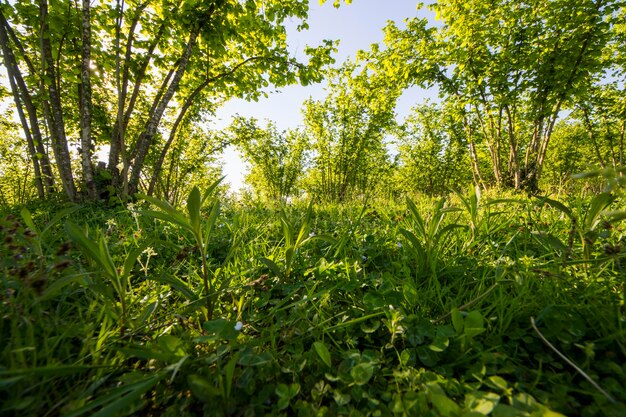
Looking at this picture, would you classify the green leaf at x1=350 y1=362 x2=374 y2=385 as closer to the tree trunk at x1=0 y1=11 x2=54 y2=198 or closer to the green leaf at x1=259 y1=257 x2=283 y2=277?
the green leaf at x1=259 y1=257 x2=283 y2=277

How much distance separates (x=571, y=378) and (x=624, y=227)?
7.19ft

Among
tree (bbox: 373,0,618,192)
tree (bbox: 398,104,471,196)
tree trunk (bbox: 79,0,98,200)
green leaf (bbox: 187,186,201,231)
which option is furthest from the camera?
tree (bbox: 398,104,471,196)

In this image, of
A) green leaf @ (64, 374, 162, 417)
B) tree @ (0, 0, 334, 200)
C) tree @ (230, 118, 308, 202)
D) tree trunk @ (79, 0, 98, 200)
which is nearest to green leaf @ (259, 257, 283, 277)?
green leaf @ (64, 374, 162, 417)

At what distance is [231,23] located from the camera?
5309 millimetres

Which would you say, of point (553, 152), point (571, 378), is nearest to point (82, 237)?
point (571, 378)

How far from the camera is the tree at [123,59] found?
389 cm

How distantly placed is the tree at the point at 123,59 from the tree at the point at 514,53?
13.2ft

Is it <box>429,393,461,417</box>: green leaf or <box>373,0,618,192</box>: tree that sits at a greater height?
<box>373,0,618,192</box>: tree

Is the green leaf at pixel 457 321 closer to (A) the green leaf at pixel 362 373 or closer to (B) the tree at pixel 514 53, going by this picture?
(A) the green leaf at pixel 362 373

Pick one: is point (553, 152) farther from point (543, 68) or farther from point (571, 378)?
point (571, 378)

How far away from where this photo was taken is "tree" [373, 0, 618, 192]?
6.28 m

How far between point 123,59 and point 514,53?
32.4 ft

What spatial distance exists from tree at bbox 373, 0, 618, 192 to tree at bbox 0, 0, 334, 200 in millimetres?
4008

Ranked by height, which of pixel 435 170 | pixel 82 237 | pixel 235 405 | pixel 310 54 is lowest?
pixel 235 405
